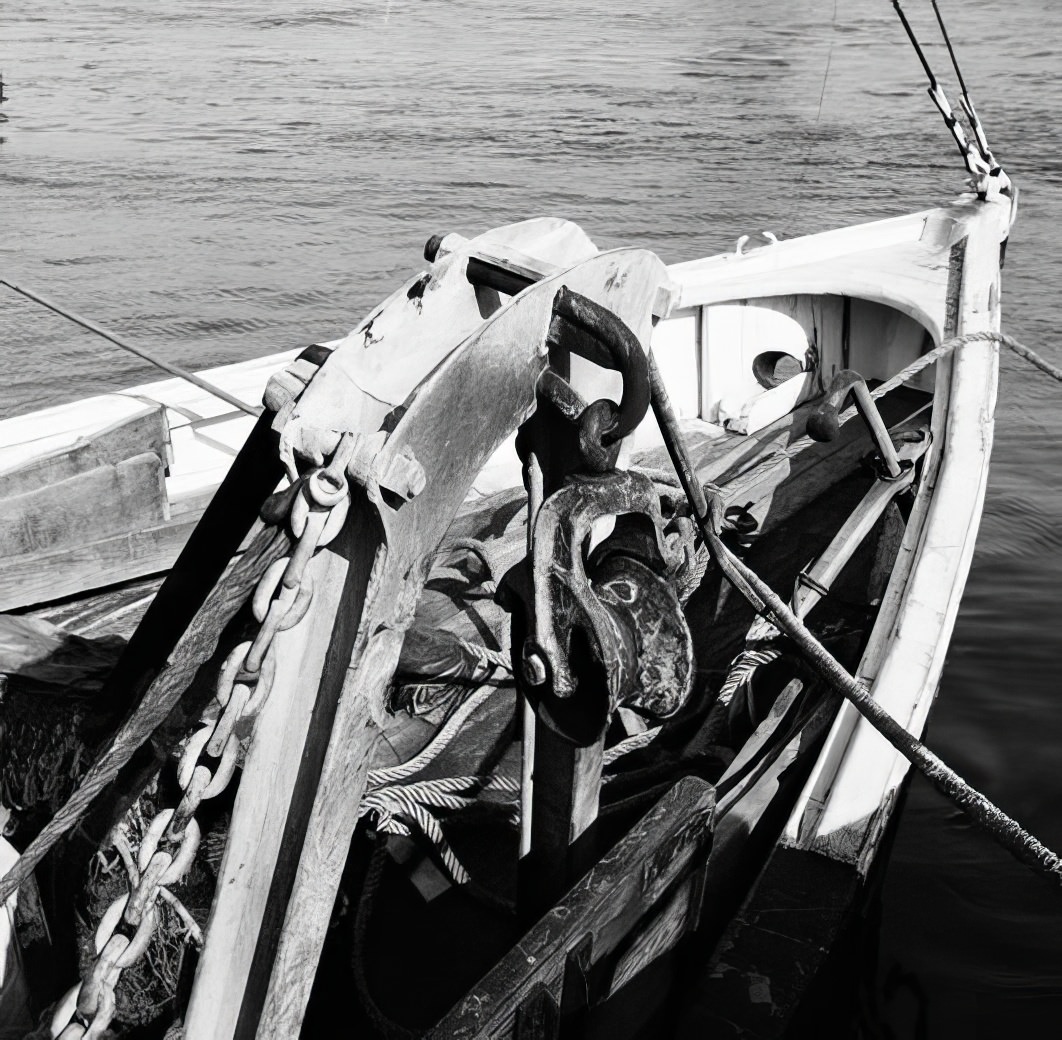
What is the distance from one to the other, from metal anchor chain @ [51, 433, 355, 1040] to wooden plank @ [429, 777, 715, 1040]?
19.0 inches

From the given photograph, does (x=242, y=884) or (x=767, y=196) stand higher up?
(x=242, y=884)

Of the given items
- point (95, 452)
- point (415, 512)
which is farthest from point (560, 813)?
point (95, 452)

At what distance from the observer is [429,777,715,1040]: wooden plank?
1.76m

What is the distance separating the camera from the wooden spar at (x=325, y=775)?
1.53 m

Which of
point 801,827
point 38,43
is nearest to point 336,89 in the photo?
point 38,43

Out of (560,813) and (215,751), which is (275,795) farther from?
(560,813)

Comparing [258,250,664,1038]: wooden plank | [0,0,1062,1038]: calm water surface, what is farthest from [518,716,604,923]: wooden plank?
[0,0,1062,1038]: calm water surface

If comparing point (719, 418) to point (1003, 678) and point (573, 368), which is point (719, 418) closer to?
point (1003, 678)

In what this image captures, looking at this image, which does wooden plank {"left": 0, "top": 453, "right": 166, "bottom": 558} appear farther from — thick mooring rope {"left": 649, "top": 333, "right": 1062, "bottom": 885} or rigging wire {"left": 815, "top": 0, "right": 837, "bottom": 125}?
rigging wire {"left": 815, "top": 0, "right": 837, "bottom": 125}

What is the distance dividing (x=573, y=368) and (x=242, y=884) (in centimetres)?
90

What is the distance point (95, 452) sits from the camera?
3.82 m

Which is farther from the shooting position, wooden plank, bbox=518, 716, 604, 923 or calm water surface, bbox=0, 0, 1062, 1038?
calm water surface, bbox=0, 0, 1062, 1038

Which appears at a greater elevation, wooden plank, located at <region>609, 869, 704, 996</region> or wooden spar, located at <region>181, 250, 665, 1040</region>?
wooden spar, located at <region>181, 250, 665, 1040</region>

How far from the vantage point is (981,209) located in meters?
5.73
